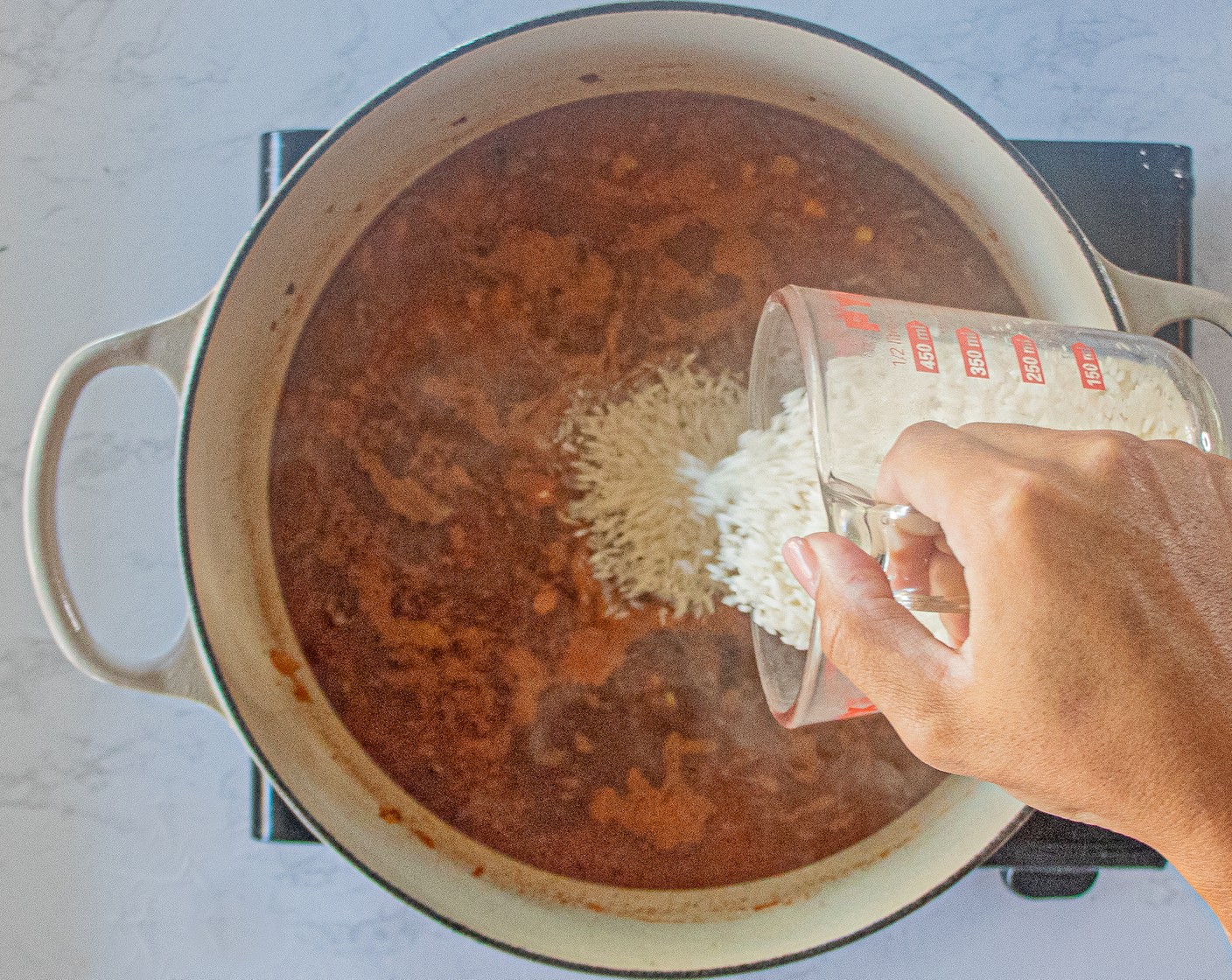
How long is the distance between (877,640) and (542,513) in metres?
0.37

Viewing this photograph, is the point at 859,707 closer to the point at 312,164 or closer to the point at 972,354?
the point at 972,354

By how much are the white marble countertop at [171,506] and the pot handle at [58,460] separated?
23 centimetres

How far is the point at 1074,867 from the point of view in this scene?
0.78 meters

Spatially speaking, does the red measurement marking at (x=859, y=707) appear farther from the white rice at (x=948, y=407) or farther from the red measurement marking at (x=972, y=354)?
the red measurement marking at (x=972, y=354)

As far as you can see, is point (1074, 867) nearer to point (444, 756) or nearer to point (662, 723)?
point (662, 723)

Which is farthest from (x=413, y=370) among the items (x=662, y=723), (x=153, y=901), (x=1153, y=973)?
(x=1153, y=973)

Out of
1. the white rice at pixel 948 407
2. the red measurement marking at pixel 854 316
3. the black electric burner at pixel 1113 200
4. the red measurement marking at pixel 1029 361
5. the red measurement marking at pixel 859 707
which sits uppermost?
the black electric burner at pixel 1113 200

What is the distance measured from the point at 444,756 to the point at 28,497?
16.3 inches

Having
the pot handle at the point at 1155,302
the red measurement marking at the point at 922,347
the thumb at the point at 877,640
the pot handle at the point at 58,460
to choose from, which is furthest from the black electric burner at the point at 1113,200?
the thumb at the point at 877,640

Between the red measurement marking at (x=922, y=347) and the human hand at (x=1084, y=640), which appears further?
the red measurement marking at (x=922, y=347)

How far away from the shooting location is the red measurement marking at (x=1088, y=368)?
25.5 inches

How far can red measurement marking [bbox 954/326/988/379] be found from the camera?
2.11 feet

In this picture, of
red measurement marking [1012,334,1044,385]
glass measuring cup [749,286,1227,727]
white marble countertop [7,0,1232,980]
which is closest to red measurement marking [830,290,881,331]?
glass measuring cup [749,286,1227,727]

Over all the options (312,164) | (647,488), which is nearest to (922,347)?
(647,488)
